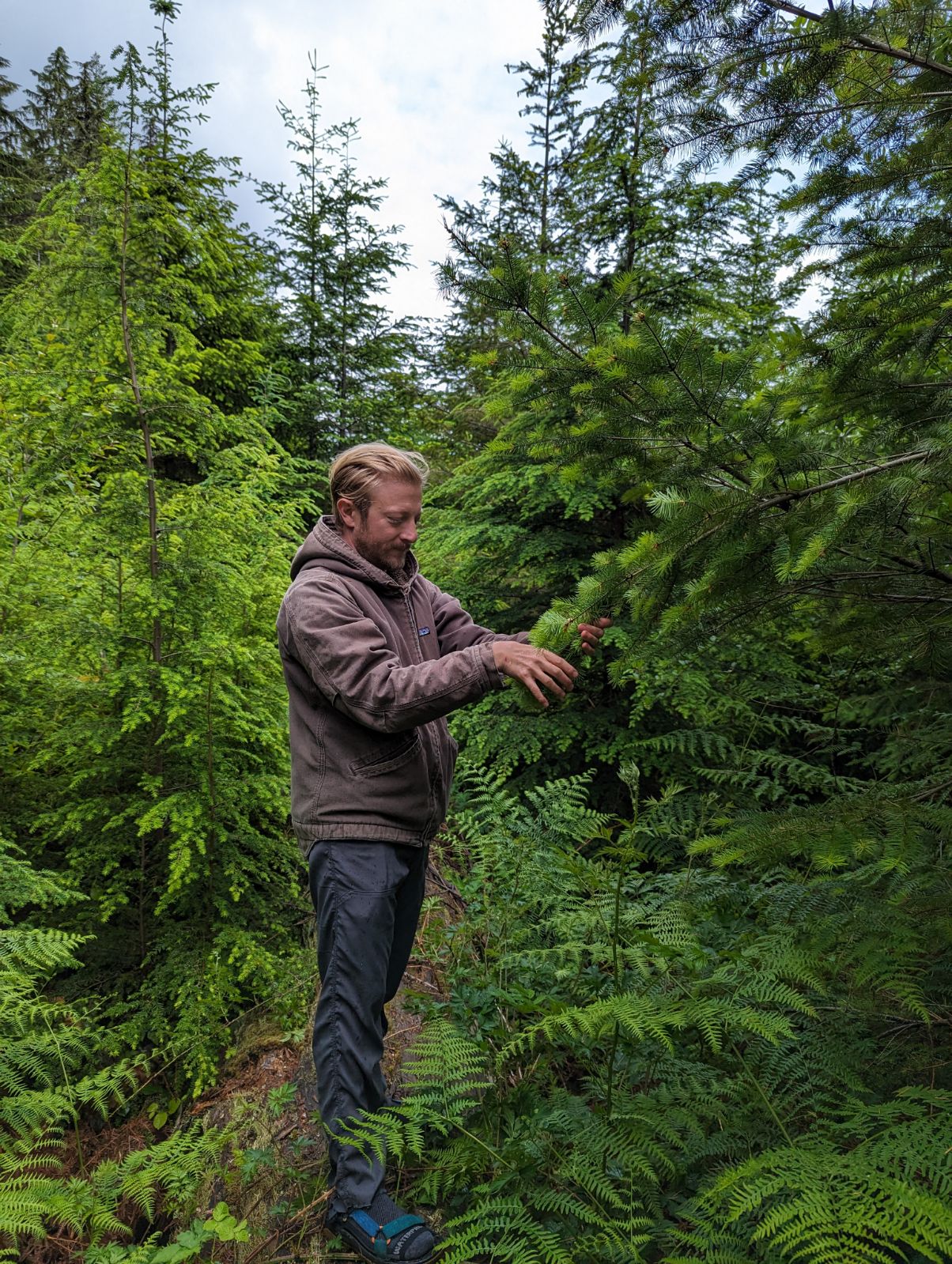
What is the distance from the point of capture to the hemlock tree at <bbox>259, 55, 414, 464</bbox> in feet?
34.8

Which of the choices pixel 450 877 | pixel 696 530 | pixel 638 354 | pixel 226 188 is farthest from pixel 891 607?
pixel 226 188

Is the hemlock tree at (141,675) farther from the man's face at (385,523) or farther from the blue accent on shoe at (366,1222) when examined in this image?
the blue accent on shoe at (366,1222)

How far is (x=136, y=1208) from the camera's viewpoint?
3037mm

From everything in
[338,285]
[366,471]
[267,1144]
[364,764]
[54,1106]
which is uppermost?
[338,285]

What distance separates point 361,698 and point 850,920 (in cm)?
155

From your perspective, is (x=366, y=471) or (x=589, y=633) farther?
(x=366, y=471)

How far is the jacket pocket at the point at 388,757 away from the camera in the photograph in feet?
7.42

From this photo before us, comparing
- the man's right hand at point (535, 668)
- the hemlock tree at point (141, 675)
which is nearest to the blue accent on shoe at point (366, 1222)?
the hemlock tree at point (141, 675)

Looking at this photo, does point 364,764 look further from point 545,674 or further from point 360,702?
point 545,674

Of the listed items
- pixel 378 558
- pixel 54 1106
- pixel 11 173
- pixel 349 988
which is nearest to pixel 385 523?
pixel 378 558

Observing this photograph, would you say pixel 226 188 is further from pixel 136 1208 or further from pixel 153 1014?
pixel 136 1208

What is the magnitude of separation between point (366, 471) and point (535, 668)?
0.93 m

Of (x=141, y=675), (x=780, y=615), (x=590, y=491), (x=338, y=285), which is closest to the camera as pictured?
(x=780, y=615)

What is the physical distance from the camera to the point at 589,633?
2.35 m
